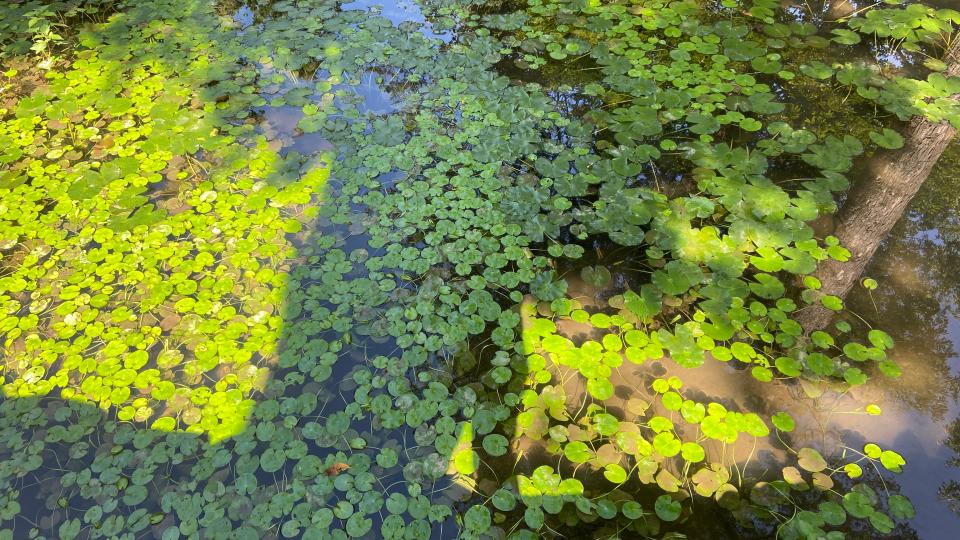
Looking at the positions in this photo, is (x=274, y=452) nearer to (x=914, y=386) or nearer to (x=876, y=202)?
(x=914, y=386)

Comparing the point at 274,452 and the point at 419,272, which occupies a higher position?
the point at 419,272

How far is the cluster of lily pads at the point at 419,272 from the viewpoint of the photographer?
191cm

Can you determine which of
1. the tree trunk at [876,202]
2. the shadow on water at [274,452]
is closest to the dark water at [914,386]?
the tree trunk at [876,202]

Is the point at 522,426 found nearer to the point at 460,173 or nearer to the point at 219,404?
the point at 219,404

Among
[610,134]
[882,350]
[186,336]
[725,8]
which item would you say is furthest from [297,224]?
[725,8]

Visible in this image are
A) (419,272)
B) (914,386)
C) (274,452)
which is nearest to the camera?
(274,452)

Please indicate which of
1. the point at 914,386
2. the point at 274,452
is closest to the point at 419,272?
the point at 274,452

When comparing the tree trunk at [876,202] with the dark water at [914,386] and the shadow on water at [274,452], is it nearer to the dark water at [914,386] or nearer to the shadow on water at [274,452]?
the dark water at [914,386]

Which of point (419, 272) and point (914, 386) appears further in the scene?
point (419, 272)

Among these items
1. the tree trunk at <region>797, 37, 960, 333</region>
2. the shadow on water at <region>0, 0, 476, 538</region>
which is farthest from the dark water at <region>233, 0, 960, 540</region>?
the shadow on water at <region>0, 0, 476, 538</region>

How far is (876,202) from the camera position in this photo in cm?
278

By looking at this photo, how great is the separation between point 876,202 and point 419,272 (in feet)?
7.96

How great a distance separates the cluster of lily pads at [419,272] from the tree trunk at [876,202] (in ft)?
0.26

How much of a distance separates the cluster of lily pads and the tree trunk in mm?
79
